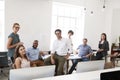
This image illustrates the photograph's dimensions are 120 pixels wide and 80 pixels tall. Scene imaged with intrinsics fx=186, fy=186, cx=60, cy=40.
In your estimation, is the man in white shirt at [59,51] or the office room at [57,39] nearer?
the office room at [57,39]

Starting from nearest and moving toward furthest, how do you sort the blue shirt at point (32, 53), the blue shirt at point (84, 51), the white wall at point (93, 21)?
1. the blue shirt at point (32, 53)
2. the blue shirt at point (84, 51)
3. the white wall at point (93, 21)

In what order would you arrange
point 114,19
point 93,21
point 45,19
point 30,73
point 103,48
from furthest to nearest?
point 114,19 < point 93,21 < point 45,19 < point 103,48 < point 30,73

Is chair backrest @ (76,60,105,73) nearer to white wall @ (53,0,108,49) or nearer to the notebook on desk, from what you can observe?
the notebook on desk

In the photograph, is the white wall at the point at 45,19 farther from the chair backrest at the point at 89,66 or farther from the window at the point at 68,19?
the chair backrest at the point at 89,66

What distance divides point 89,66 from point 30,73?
32.3 inches

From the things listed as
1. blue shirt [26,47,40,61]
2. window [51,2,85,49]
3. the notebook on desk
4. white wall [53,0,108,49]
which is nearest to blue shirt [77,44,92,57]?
blue shirt [26,47,40,61]

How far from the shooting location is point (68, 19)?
7.77 m

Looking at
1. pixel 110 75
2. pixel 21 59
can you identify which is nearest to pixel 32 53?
pixel 21 59

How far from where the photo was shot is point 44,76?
6.45ft

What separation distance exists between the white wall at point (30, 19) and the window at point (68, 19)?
55 cm

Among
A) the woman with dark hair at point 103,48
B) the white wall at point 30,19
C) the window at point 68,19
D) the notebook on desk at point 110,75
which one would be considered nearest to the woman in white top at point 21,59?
the notebook on desk at point 110,75

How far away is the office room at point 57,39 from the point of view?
Result: 2.27m

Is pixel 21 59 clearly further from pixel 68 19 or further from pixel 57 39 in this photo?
pixel 68 19

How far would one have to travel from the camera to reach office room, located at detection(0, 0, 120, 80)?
2.27 m
